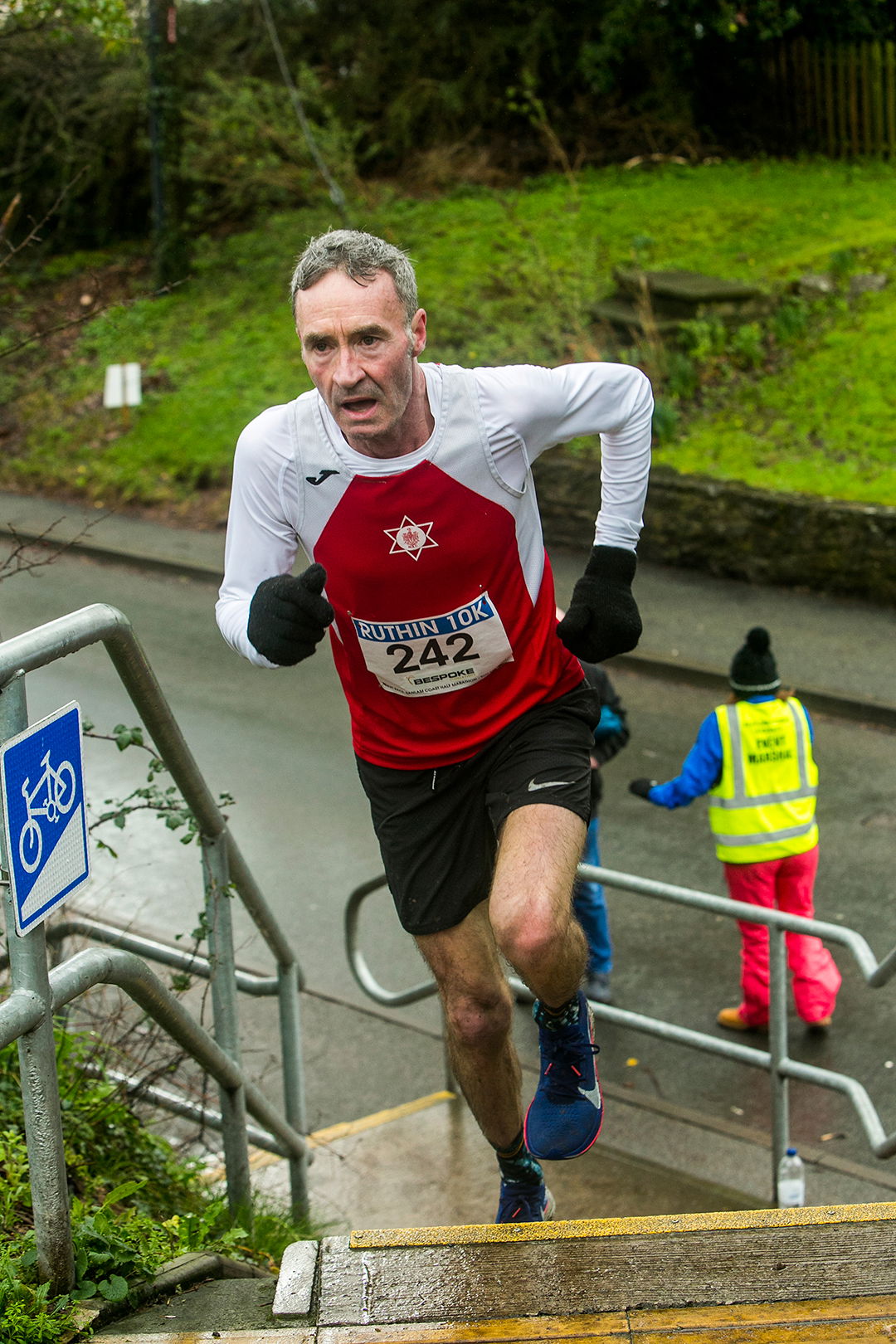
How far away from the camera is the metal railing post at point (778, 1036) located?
4766 millimetres

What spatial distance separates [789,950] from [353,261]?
4141 mm

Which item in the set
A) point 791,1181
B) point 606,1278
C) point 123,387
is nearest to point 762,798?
point 791,1181

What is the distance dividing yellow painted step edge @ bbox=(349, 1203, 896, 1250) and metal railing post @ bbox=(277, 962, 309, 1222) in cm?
177

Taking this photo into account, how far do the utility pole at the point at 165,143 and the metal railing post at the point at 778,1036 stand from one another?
14536 millimetres

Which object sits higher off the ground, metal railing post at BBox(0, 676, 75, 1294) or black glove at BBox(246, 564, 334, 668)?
black glove at BBox(246, 564, 334, 668)

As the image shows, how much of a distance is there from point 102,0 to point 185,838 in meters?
4.26

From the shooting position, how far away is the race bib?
3.46m

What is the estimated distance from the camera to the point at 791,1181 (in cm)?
489

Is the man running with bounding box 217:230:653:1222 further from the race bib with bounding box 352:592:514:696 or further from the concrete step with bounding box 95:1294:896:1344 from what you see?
the concrete step with bounding box 95:1294:896:1344

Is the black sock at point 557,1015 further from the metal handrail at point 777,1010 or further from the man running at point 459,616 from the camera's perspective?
the metal handrail at point 777,1010

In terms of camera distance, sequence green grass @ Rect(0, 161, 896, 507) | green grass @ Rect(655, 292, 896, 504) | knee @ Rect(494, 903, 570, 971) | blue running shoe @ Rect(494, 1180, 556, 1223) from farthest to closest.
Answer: green grass @ Rect(0, 161, 896, 507), green grass @ Rect(655, 292, 896, 504), blue running shoe @ Rect(494, 1180, 556, 1223), knee @ Rect(494, 903, 570, 971)

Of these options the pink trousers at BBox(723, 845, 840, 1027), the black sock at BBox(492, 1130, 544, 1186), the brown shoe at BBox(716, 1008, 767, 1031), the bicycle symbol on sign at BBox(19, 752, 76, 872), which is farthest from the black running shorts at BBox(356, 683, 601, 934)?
the brown shoe at BBox(716, 1008, 767, 1031)

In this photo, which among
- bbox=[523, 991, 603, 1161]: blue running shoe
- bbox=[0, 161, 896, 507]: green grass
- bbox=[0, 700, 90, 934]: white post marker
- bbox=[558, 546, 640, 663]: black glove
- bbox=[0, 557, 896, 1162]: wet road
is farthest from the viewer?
bbox=[0, 161, 896, 507]: green grass

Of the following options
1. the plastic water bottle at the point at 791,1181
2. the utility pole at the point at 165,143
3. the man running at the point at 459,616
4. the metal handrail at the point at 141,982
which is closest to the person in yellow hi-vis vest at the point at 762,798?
the plastic water bottle at the point at 791,1181
